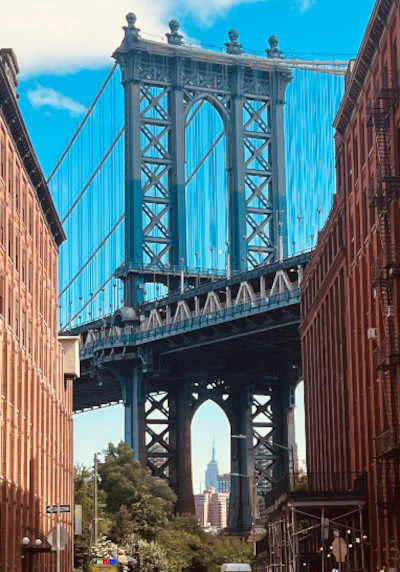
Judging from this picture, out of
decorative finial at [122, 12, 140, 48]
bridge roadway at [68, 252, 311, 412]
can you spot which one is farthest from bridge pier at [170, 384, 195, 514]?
decorative finial at [122, 12, 140, 48]

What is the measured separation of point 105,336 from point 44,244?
51.7 m

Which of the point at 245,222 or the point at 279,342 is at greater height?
the point at 245,222

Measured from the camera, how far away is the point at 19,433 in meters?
68.2

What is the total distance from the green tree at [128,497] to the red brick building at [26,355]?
73.7 feet

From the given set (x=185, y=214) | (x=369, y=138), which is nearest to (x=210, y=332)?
(x=185, y=214)

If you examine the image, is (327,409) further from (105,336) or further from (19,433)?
(105,336)

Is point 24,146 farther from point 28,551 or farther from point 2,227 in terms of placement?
point 28,551

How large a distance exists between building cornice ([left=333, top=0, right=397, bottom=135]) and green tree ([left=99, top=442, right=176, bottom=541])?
2091 inches

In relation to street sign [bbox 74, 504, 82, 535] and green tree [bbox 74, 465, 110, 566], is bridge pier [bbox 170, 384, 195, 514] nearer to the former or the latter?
green tree [bbox 74, 465, 110, 566]

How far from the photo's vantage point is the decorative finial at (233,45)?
14538cm

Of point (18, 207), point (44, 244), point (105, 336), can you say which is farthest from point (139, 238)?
point (18, 207)

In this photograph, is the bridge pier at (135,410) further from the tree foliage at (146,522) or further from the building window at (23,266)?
the building window at (23,266)

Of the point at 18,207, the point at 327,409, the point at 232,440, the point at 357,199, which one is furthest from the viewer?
the point at 232,440

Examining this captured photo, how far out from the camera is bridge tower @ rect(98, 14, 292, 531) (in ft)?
449
